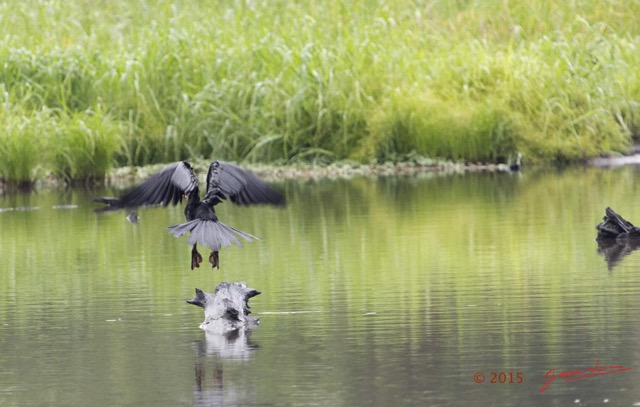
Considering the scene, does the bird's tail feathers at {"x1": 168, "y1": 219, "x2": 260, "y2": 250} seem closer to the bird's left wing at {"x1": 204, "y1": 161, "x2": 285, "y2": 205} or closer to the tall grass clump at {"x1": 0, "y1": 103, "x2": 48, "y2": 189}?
the bird's left wing at {"x1": 204, "y1": 161, "x2": 285, "y2": 205}

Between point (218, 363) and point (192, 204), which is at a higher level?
point (192, 204)

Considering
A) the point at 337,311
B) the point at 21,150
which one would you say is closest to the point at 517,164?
the point at 21,150

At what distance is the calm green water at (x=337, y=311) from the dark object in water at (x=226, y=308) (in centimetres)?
12

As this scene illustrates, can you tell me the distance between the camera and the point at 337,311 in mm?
10008

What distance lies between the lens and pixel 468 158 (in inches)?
985

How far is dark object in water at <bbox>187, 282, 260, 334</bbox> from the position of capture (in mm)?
9484

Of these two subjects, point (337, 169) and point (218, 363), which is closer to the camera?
point (218, 363)

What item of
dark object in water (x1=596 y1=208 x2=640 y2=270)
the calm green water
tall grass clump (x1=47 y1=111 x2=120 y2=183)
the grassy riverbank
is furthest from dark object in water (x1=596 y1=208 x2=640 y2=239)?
the grassy riverbank

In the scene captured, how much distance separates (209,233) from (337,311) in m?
0.98

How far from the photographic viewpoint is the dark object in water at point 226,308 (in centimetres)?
948

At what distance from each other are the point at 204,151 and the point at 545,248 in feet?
40.9

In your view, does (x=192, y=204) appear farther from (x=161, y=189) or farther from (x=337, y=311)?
(x=337, y=311)

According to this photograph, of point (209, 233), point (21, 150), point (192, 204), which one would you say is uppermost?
point (21, 150)

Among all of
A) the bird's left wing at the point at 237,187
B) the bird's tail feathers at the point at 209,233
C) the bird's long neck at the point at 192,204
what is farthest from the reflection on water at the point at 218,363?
the bird's left wing at the point at 237,187
